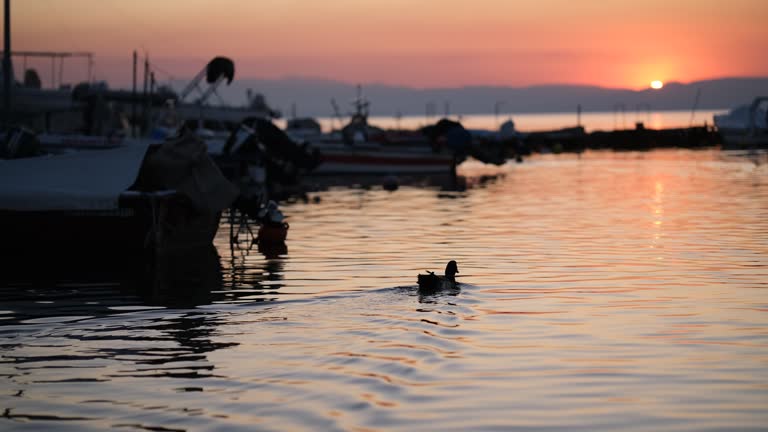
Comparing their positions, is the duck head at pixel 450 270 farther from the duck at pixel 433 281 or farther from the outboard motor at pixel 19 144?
the outboard motor at pixel 19 144

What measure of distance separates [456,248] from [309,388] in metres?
19.4

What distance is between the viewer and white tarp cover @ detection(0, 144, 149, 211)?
1251 inches

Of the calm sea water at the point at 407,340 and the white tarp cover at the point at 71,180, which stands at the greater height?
the white tarp cover at the point at 71,180

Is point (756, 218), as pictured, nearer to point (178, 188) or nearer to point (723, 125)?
point (178, 188)

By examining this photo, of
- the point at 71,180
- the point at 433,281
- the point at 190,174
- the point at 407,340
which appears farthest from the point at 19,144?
the point at 407,340

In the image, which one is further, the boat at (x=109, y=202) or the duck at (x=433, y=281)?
the boat at (x=109, y=202)

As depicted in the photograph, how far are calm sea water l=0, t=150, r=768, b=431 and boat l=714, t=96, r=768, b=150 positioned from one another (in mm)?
125421

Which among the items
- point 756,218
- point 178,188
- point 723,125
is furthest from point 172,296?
point 723,125

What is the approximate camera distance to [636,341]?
18094 mm

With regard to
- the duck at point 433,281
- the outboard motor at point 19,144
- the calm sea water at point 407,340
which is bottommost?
the calm sea water at point 407,340

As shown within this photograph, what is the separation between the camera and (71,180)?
32.7m

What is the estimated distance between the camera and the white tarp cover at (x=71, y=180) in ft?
104

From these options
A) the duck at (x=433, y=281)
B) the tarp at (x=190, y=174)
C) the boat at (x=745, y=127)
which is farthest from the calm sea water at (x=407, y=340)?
the boat at (x=745, y=127)

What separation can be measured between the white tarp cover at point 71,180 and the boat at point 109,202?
3cm
